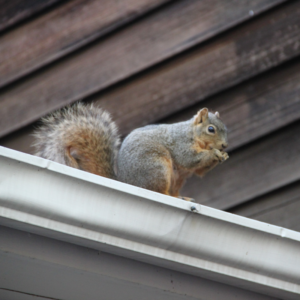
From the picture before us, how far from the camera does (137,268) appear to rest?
1.01 metres

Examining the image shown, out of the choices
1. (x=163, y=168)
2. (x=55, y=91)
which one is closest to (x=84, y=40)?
(x=55, y=91)

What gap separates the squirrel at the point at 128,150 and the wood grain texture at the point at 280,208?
1.14 feet

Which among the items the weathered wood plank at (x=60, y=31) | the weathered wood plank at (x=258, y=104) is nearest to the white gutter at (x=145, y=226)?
the weathered wood plank at (x=258, y=104)

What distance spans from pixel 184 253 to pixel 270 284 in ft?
0.77

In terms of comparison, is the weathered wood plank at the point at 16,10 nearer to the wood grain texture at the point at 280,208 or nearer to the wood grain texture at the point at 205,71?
the wood grain texture at the point at 205,71

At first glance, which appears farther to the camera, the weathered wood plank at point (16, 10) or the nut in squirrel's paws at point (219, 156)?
the weathered wood plank at point (16, 10)

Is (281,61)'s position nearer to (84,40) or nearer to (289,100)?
(289,100)

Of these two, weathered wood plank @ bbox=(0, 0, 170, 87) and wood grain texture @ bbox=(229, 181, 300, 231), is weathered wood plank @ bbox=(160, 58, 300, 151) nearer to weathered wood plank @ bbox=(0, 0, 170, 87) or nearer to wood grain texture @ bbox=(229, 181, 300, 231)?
wood grain texture @ bbox=(229, 181, 300, 231)

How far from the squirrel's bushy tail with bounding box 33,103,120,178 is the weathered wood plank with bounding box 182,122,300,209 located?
0.51 meters

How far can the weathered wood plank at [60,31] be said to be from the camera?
1.88m

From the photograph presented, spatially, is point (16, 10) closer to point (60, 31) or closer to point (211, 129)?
point (60, 31)

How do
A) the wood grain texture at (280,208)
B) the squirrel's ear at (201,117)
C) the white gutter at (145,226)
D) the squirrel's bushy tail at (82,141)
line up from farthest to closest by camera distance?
the wood grain texture at (280,208) → the squirrel's ear at (201,117) → the squirrel's bushy tail at (82,141) → the white gutter at (145,226)

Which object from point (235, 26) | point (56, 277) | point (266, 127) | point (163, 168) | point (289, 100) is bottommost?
point (56, 277)

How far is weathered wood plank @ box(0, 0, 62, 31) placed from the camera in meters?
1.86
